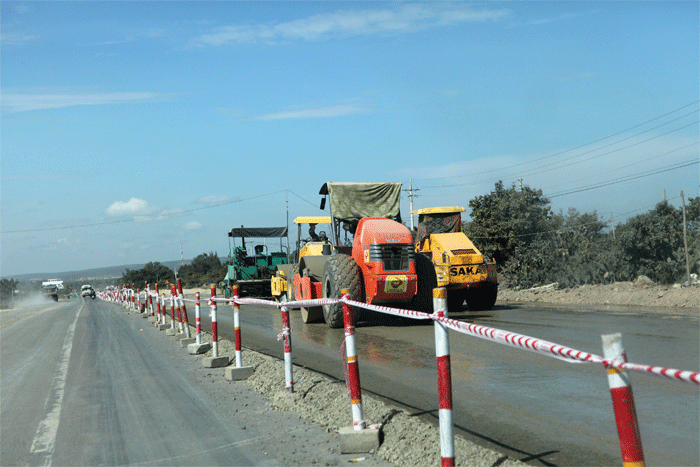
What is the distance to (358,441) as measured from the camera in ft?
16.5

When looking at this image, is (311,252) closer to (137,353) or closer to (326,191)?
(326,191)

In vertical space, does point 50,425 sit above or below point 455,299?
below

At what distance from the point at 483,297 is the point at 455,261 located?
5.63 ft

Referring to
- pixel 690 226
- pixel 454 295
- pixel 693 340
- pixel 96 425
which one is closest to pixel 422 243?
pixel 454 295

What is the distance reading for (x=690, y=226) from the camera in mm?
26500

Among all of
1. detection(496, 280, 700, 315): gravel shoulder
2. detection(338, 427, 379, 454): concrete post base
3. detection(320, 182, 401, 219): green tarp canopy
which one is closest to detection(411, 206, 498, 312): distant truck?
detection(320, 182, 401, 219): green tarp canopy

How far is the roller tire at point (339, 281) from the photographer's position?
43.8 feet

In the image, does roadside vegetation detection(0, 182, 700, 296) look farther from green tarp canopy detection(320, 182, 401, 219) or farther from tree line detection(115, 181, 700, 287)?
green tarp canopy detection(320, 182, 401, 219)

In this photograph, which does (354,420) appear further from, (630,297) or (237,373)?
(630,297)

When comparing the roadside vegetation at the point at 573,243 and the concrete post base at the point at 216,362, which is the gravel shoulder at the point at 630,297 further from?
the concrete post base at the point at 216,362

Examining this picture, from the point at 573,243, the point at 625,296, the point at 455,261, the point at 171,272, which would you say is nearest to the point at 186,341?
the point at 455,261

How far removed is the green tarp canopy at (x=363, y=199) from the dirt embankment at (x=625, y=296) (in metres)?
7.04

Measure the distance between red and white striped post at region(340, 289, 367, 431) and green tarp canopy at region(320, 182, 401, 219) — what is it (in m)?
9.77

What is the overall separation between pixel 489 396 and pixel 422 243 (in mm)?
12334
